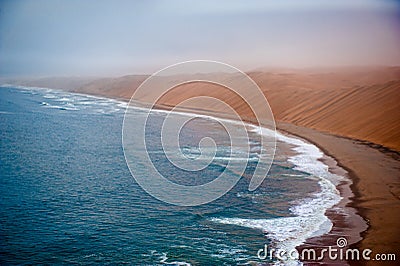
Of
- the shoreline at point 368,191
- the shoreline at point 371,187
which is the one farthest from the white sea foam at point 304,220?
the shoreline at point 371,187

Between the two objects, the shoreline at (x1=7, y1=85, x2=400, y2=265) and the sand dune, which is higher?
the sand dune

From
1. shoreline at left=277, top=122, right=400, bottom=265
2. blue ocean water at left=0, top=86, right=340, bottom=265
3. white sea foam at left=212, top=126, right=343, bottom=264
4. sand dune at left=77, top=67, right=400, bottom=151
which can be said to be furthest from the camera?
sand dune at left=77, top=67, right=400, bottom=151

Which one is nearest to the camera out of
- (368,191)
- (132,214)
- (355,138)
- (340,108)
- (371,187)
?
(132,214)

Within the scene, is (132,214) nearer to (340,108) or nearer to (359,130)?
(359,130)

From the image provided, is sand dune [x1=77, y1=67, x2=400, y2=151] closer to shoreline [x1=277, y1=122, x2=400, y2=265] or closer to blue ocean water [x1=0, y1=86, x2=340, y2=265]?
shoreline [x1=277, y1=122, x2=400, y2=265]

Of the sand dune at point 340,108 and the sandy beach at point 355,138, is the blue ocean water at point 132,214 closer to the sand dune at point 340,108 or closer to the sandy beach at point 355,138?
the sandy beach at point 355,138

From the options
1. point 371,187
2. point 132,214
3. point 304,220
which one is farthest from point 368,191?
point 132,214

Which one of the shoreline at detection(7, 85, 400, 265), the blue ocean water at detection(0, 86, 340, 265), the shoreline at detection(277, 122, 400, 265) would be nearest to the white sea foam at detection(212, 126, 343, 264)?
the blue ocean water at detection(0, 86, 340, 265)
